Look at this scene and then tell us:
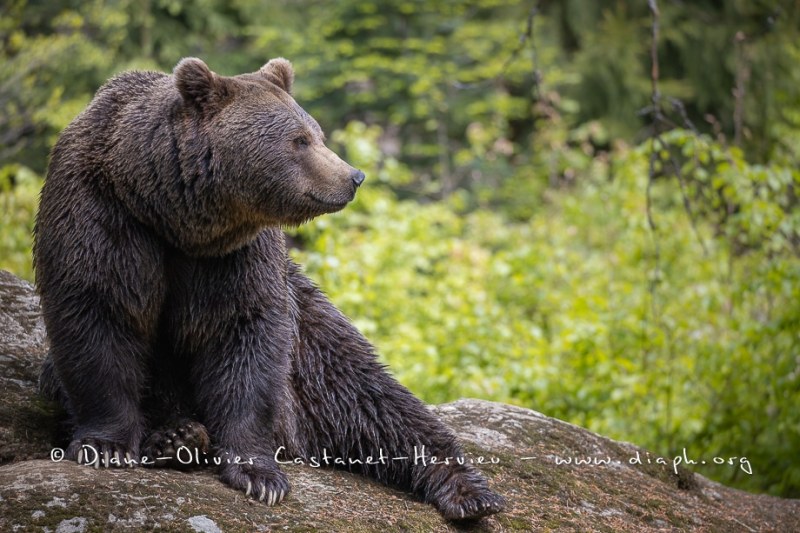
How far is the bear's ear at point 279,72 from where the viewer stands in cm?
459

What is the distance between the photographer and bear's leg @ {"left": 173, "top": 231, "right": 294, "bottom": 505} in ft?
13.7

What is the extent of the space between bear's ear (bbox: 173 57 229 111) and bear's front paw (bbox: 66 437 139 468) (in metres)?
1.57

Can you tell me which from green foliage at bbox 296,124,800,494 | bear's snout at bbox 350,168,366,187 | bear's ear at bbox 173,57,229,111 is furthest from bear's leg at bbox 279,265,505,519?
green foliage at bbox 296,124,800,494

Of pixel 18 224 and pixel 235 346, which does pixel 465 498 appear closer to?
pixel 235 346

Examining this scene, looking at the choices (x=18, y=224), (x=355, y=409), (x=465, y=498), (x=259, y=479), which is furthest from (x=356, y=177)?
(x=18, y=224)

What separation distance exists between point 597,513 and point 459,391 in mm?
3890

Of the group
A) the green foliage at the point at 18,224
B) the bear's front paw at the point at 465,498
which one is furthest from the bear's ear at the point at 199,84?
the green foliage at the point at 18,224

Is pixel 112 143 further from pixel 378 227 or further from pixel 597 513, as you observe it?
pixel 378 227

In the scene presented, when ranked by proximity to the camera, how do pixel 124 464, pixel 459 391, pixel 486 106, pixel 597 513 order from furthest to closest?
1. pixel 486 106
2. pixel 459 391
3. pixel 597 513
4. pixel 124 464

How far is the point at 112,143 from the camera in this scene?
13.6 ft

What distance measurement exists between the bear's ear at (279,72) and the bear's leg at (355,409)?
1.02 meters

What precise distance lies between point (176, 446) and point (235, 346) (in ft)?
1.71

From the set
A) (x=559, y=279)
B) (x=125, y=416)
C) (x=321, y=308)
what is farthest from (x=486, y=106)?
(x=125, y=416)

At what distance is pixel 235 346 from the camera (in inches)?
167
